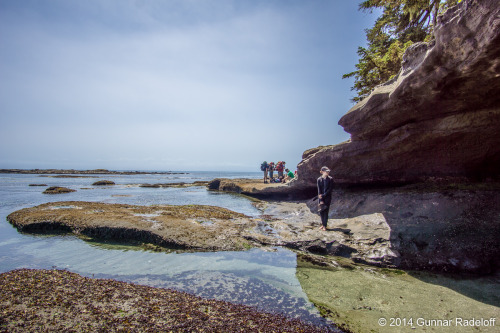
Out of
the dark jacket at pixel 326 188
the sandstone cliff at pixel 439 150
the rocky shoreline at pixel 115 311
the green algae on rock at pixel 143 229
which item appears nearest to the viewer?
the rocky shoreline at pixel 115 311

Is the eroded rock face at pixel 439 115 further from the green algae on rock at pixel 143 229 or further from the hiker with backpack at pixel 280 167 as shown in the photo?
the hiker with backpack at pixel 280 167

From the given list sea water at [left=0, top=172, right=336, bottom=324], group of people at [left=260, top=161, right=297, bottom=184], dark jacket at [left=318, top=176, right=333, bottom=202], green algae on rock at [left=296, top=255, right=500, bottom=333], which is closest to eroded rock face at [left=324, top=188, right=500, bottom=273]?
green algae on rock at [left=296, top=255, right=500, bottom=333]

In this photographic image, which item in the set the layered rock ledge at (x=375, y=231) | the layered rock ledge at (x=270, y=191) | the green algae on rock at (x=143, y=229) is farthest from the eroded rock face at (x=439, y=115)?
the layered rock ledge at (x=270, y=191)

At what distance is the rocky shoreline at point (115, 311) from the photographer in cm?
420

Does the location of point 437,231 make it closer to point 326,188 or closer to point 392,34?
point 326,188

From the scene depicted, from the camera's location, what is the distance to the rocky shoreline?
4199 millimetres

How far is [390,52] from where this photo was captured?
19.4 m

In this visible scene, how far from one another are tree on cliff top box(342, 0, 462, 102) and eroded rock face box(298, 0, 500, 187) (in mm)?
7733

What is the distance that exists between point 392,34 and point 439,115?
20.0m

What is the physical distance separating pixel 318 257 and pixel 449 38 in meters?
7.60

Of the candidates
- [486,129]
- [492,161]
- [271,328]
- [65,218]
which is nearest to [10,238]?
[65,218]

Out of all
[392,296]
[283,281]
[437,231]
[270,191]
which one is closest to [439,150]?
[437,231]

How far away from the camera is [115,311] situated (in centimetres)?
466

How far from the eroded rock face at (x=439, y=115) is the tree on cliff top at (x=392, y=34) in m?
7.73
